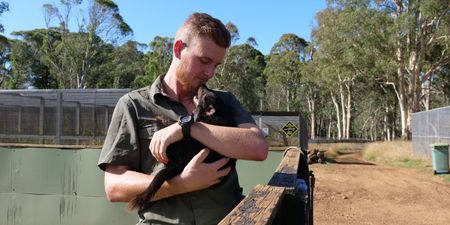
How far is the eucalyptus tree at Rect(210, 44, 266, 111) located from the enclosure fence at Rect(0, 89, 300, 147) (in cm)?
3535

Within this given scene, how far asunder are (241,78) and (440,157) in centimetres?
3510

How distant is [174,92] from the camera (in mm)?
1754

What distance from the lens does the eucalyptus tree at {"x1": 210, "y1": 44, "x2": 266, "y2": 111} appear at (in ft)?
155

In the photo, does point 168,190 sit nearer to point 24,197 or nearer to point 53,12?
point 24,197

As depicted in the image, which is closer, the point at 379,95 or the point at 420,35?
the point at 420,35

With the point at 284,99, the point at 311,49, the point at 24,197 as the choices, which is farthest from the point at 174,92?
the point at 284,99

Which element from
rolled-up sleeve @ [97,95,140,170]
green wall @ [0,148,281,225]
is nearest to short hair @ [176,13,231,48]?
rolled-up sleeve @ [97,95,140,170]

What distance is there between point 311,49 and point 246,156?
153ft

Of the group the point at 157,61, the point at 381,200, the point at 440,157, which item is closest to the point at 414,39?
the point at 440,157

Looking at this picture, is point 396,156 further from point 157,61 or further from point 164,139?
point 157,61

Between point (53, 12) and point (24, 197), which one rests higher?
point (53, 12)

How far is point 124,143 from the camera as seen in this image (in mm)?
1630

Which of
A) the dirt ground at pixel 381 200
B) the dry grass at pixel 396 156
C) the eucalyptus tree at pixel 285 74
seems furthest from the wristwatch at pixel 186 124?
the eucalyptus tree at pixel 285 74

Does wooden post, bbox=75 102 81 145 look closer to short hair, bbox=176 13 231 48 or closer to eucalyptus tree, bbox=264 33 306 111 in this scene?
short hair, bbox=176 13 231 48
